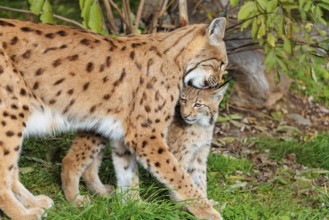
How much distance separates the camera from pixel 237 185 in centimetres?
718

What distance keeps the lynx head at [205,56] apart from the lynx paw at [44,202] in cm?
146

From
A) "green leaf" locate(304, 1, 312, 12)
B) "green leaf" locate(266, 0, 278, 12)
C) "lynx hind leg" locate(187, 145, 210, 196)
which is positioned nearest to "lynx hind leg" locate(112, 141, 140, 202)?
"lynx hind leg" locate(187, 145, 210, 196)

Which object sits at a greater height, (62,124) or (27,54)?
(27,54)

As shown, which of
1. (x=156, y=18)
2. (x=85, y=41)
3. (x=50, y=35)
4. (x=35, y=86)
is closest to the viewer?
(x=35, y=86)

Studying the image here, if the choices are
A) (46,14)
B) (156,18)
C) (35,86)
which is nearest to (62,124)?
(35,86)

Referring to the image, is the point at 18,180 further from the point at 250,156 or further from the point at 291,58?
the point at 291,58

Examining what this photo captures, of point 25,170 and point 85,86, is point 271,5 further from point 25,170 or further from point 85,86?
point 25,170

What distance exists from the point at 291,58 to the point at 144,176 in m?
3.54

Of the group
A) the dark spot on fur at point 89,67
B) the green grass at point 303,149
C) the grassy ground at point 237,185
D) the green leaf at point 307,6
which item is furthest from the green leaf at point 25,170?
the green leaf at point 307,6

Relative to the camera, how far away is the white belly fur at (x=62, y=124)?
608cm

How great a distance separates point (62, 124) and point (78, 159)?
1.67 ft

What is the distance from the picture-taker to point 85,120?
20.9 ft

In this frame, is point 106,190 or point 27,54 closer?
point 27,54

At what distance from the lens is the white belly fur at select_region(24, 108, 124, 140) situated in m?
6.08
